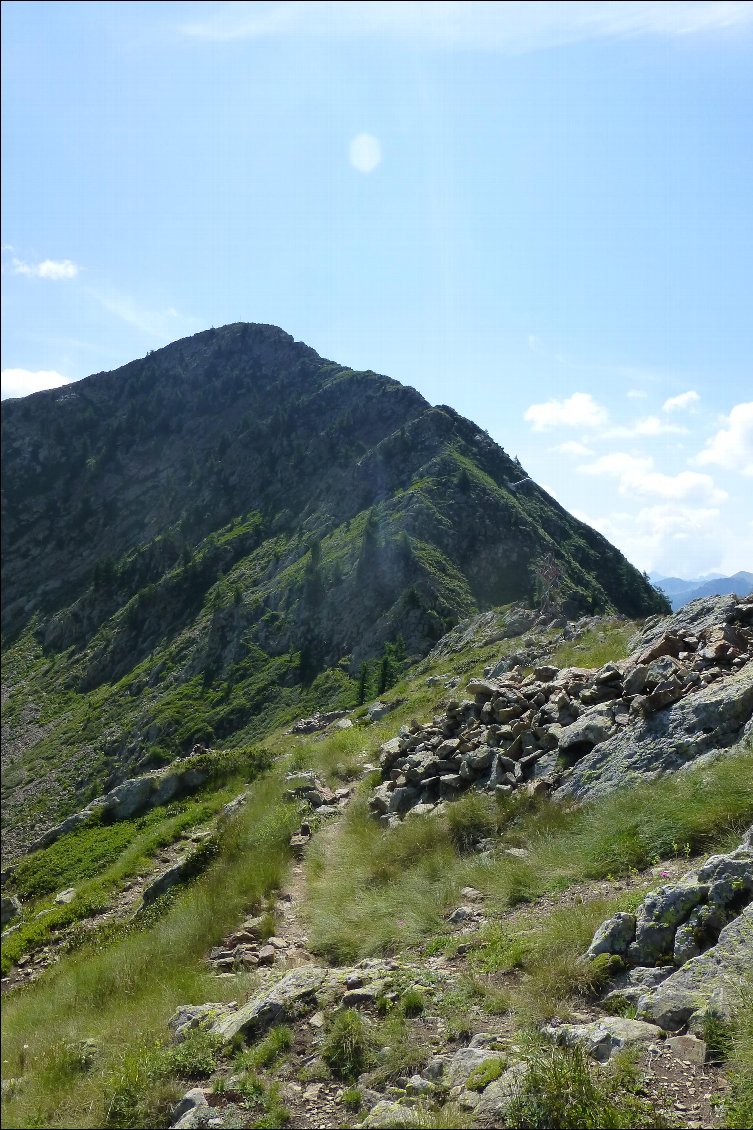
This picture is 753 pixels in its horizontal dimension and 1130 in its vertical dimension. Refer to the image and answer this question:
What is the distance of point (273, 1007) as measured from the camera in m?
7.16

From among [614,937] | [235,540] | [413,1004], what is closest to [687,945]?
[614,937]

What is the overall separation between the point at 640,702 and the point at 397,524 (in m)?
65.1

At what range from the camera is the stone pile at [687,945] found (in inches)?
230

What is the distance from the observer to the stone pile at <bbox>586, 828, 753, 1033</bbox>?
5.85 metres

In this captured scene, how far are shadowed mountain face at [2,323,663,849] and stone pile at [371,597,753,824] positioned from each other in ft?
139

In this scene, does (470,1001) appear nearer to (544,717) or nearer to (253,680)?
(544,717)

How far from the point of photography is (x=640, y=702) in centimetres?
1214

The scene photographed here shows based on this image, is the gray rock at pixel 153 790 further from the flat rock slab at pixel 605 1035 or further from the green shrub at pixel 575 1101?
the green shrub at pixel 575 1101

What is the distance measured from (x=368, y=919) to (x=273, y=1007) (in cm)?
249

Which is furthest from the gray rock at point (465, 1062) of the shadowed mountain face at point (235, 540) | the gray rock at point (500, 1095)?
the shadowed mountain face at point (235, 540)

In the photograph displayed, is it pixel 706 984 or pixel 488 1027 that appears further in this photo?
pixel 488 1027

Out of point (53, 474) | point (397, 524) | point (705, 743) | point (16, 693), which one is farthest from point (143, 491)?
point (705, 743)

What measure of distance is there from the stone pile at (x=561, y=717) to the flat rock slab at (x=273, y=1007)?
551cm

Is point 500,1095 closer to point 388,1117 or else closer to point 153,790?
point 388,1117
